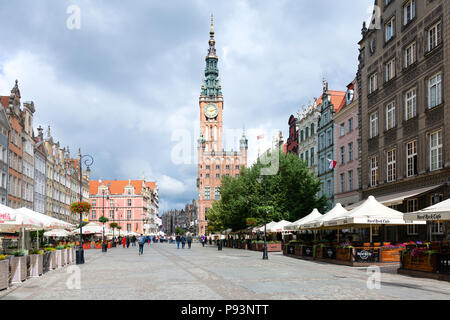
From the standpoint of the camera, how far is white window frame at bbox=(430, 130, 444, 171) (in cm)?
2506

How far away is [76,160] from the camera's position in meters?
101

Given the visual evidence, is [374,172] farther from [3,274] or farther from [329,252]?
[3,274]

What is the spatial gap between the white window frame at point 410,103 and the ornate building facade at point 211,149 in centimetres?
10857

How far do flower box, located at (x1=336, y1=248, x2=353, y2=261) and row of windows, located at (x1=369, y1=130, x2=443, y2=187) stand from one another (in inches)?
236

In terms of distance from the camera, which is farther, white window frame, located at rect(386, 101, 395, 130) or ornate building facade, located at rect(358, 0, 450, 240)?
white window frame, located at rect(386, 101, 395, 130)

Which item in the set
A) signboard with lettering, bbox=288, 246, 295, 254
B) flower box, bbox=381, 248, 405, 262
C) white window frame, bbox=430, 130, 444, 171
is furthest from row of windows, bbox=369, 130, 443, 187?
signboard with lettering, bbox=288, 246, 295, 254

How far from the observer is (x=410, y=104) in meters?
28.4

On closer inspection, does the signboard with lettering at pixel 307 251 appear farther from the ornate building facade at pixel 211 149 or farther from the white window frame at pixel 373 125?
the ornate building facade at pixel 211 149

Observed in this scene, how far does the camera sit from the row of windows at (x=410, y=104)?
25.5 meters

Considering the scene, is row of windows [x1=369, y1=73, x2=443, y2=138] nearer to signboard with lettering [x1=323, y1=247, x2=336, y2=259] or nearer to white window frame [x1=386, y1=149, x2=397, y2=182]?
white window frame [x1=386, y1=149, x2=397, y2=182]

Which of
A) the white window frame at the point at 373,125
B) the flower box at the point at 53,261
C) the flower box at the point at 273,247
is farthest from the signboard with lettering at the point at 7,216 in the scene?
the flower box at the point at 273,247

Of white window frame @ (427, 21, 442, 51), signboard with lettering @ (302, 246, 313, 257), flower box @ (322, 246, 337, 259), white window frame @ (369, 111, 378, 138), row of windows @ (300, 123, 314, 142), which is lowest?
signboard with lettering @ (302, 246, 313, 257)
